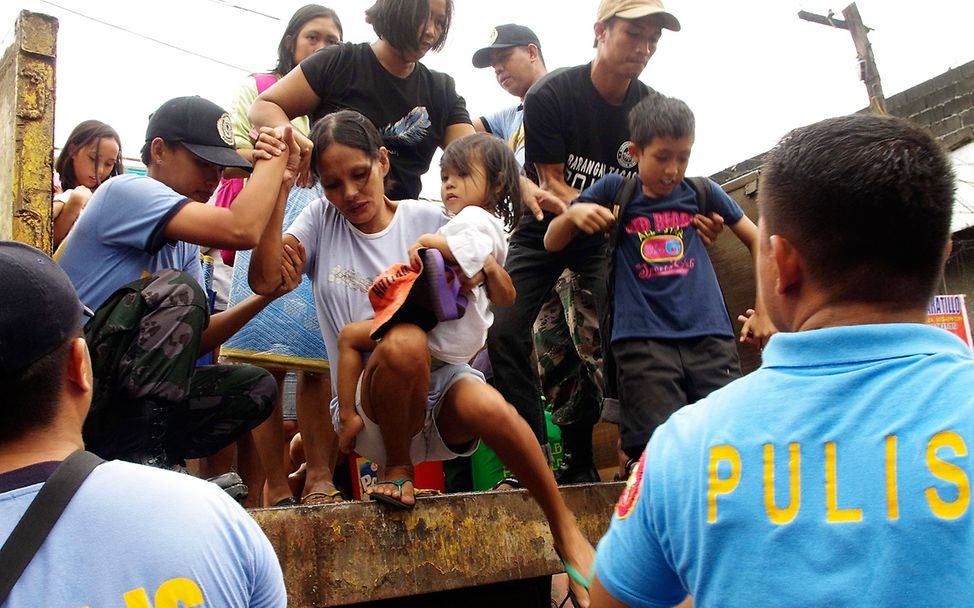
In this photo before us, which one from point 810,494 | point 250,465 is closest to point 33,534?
point 810,494

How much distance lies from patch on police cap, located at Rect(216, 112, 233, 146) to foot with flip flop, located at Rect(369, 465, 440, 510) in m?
1.38

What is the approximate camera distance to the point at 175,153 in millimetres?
3482

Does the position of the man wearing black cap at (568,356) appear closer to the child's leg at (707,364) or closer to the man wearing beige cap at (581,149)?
the man wearing beige cap at (581,149)

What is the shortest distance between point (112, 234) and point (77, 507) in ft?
5.88

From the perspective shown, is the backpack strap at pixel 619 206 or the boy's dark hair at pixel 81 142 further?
the boy's dark hair at pixel 81 142

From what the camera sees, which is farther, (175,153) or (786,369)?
(175,153)

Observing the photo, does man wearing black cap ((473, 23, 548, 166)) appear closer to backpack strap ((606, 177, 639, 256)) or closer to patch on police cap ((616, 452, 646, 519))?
backpack strap ((606, 177, 639, 256))

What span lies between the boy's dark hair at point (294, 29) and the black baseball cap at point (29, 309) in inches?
131

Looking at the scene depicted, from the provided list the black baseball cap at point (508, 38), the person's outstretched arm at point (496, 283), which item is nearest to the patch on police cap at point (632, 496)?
the person's outstretched arm at point (496, 283)

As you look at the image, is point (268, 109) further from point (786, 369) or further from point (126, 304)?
point (786, 369)

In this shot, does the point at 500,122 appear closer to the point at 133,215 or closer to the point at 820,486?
the point at 133,215

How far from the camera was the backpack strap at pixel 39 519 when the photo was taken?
4.70 feet

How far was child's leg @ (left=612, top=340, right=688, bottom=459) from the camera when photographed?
3838mm

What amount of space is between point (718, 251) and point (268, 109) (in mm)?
2495
